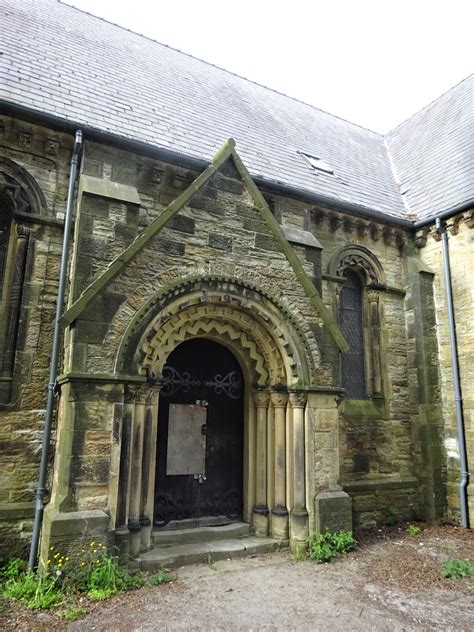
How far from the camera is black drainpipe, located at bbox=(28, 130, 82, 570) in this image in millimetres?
5715

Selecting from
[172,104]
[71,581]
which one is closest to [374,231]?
[172,104]

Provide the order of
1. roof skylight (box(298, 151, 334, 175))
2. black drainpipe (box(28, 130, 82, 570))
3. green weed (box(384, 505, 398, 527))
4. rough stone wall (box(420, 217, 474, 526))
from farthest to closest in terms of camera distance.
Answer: roof skylight (box(298, 151, 334, 175)), rough stone wall (box(420, 217, 474, 526)), green weed (box(384, 505, 398, 527)), black drainpipe (box(28, 130, 82, 570))

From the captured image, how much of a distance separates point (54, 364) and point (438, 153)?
10.9 metres

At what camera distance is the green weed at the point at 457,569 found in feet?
19.9

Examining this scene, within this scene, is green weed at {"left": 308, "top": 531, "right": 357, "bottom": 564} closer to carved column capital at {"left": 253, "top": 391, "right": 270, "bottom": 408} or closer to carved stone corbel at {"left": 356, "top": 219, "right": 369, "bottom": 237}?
carved column capital at {"left": 253, "top": 391, "right": 270, "bottom": 408}

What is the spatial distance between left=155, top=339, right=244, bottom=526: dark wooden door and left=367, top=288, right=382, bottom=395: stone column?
3.24m

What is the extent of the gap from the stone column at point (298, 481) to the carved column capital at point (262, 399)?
0.54 metres

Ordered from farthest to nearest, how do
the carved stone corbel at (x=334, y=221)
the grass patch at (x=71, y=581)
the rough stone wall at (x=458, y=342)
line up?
the carved stone corbel at (x=334, y=221) → the rough stone wall at (x=458, y=342) → the grass patch at (x=71, y=581)

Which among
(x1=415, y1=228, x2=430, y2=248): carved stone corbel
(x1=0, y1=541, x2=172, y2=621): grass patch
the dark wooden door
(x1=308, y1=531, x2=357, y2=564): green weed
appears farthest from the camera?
(x1=415, y1=228, x2=430, y2=248): carved stone corbel

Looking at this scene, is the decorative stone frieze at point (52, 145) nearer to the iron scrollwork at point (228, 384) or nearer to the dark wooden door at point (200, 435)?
the dark wooden door at point (200, 435)

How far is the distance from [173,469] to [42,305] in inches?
126

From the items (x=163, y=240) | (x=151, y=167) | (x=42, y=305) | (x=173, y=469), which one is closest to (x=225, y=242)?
(x=163, y=240)

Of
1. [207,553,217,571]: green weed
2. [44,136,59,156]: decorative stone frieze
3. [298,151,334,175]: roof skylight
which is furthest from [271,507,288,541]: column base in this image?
[298,151,334,175]: roof skylight

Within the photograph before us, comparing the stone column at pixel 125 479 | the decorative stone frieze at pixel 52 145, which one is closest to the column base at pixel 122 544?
the stone column at pixel 125 479
